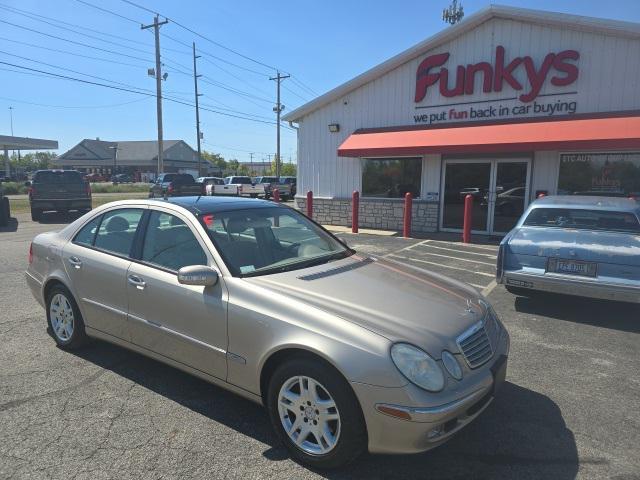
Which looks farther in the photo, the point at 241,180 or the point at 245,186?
the point at 241,180

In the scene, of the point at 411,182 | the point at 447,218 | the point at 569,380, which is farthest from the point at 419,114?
the point at 569,380

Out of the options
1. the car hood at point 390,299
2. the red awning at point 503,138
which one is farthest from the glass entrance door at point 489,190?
the car hood at point 390,299

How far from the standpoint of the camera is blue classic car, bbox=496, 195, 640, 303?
17.7 ft

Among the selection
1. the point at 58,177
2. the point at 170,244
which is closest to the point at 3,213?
the point at 58,177

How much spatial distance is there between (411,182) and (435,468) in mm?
12077

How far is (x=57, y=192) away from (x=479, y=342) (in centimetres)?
1745

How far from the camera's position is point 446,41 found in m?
13.3

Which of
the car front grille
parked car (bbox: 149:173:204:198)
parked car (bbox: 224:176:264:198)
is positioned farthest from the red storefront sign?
parked car (bbox: 224:176:264:198)

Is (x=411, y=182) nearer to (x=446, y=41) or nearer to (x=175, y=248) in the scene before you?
(x=446, y=41)

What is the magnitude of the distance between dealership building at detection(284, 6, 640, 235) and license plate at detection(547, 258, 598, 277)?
6175 mm

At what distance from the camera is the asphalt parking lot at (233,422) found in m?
2.80

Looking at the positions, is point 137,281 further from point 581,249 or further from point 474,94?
point 474,94

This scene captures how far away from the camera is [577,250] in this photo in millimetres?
5629

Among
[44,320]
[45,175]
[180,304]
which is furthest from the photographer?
[45,175]
